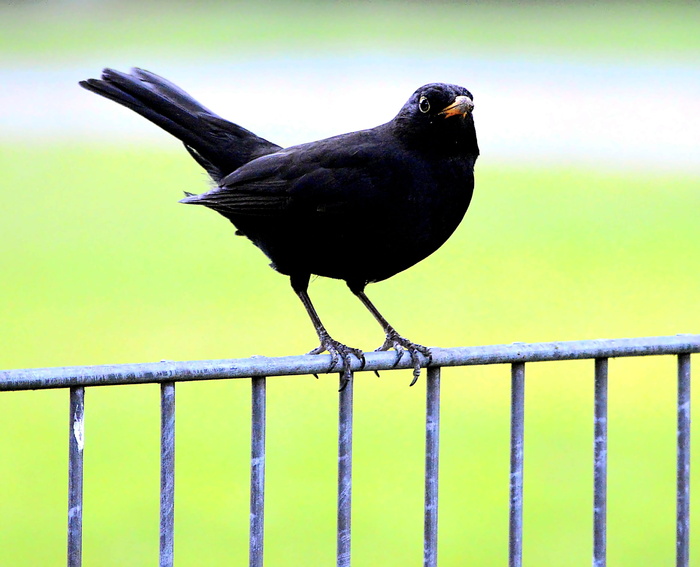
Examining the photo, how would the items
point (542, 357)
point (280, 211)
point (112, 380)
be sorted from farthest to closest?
point (280, 211), point (542, 357), point (112, 380)

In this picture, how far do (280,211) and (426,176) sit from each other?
1.76ft

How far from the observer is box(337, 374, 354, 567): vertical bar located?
1908mm

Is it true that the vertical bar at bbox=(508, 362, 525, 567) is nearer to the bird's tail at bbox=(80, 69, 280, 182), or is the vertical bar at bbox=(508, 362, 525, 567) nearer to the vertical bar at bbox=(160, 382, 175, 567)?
the vertical bar at bbox=(160, 382, 175, 567)

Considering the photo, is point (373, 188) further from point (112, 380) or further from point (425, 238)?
point (112, 380)

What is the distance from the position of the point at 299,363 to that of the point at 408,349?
702 mm

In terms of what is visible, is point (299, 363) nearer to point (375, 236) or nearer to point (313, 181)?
point (375, 236)

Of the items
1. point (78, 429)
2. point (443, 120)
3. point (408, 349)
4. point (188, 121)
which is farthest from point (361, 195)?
point (78, 429)

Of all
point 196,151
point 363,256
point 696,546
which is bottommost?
point 696,546

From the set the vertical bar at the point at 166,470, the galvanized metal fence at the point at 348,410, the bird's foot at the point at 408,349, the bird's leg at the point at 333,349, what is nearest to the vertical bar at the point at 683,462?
the galvanized metal fence at the point at 348,410

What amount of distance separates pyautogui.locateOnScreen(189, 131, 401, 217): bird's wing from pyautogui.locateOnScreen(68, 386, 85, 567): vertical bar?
5.18ft

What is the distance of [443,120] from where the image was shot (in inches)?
124

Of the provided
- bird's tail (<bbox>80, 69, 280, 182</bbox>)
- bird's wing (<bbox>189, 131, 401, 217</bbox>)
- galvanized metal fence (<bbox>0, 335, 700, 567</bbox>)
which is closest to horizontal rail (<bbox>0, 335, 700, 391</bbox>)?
galvanized metal fence (<bbox>0, 335, 700, 567</bbox>)

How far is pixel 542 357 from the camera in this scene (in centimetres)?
204

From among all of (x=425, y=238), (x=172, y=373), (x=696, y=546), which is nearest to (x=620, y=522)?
(x=696, y=546)
